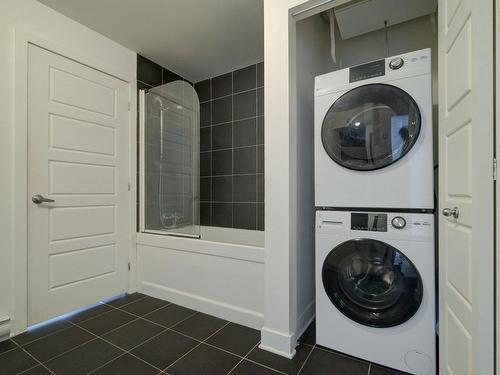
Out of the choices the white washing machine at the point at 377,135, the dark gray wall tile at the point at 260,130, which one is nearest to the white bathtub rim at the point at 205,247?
the white washing machine at the point at 377,135

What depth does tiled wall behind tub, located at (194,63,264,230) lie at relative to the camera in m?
2.88

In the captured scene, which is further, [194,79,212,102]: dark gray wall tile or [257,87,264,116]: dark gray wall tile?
[194,79,212,102]: dark gray wall tile

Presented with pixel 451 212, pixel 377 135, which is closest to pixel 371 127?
pixel 377 135

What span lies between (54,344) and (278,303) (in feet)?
4.79

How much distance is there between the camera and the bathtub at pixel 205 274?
72.1 inches

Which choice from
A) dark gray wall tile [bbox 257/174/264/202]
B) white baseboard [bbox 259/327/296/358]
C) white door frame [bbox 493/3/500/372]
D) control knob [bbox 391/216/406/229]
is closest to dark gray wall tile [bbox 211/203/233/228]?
dark gray wall tile [bbox 257/174/264/202]

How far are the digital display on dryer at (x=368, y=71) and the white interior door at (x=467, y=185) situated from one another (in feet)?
0.93

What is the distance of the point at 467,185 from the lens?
935mm

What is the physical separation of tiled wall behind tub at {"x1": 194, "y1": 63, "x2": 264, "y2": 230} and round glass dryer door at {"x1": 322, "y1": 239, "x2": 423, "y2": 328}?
140 cm

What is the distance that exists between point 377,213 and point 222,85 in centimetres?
242

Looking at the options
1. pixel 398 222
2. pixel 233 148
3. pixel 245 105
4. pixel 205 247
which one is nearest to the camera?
pixel 398 222

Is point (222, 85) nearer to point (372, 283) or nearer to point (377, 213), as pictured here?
point (377, 213)

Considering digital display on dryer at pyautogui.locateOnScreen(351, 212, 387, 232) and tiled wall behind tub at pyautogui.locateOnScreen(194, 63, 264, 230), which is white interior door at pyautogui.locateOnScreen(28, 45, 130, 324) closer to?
tiled wall behind tub at pyautogui.locateOnScreen(194, 63, 264, 230)

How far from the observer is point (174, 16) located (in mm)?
2051
